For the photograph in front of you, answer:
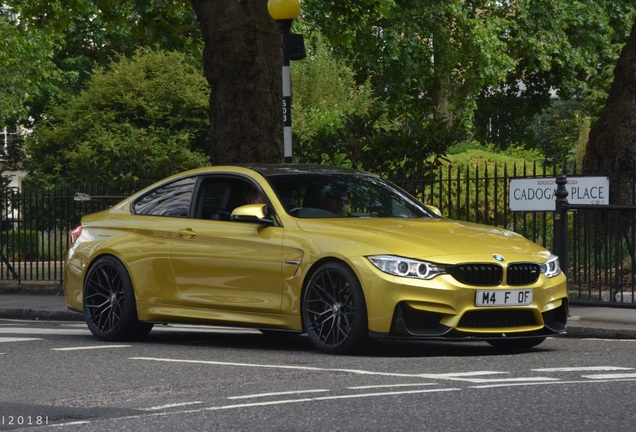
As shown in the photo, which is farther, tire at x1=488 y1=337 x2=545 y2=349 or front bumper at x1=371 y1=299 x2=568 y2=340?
tire at x1=488 y1=337 x2=545 y2=349

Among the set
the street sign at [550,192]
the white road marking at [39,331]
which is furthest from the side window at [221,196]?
the street sign at [550,192]

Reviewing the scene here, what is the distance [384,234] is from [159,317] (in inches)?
97.5

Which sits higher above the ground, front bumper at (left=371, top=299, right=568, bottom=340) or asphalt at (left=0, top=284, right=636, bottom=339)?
front bumper at (left=371, top=299, right=568, bottom=340)

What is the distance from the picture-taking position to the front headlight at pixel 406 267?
10.1 meters

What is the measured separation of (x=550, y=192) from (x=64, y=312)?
19.9 feet

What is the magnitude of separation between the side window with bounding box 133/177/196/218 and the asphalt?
144 inches

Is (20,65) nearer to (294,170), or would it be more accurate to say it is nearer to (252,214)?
(294,170)

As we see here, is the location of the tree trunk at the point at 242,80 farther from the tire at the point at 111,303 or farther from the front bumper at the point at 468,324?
the front bumper at the point at 468,324

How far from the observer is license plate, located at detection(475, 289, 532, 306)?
403 inches

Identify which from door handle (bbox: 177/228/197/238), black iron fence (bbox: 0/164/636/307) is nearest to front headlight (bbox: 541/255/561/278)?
door handle (bbox: 177/228/197/238)

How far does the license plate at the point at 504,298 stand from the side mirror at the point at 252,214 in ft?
6.25
